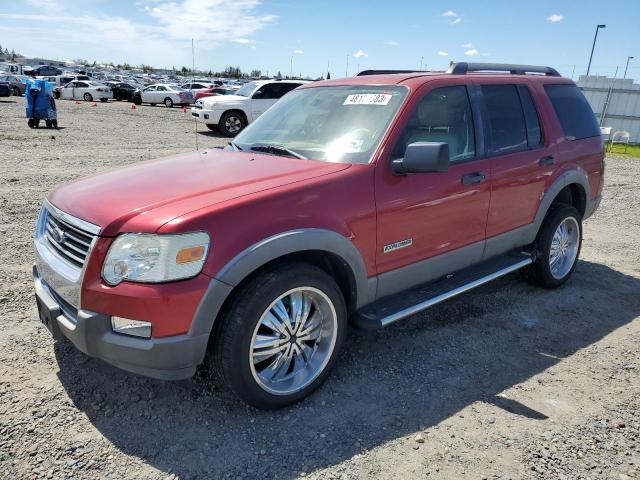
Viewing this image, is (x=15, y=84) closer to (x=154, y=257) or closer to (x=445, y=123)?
(x=445, y=123)

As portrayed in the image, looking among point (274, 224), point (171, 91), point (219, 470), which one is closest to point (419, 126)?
point (274, 224)

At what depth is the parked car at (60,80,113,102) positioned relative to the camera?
1342 inches

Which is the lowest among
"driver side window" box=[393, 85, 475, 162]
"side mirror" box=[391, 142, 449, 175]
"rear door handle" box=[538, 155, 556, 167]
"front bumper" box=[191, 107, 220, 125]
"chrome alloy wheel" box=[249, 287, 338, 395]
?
"chrome alloy wheel" box=[249, 287, 338, 395]

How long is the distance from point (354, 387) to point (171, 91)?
32587 mm

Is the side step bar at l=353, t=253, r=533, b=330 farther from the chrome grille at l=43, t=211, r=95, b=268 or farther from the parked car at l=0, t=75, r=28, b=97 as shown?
the parked car at l=0, t=75, r=28, b=97

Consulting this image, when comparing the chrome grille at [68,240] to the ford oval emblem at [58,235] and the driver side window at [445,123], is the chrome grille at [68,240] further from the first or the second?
the driver side window at [445,123]

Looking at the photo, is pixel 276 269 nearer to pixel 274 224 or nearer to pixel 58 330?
pixel 274 224

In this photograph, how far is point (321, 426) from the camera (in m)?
2.93

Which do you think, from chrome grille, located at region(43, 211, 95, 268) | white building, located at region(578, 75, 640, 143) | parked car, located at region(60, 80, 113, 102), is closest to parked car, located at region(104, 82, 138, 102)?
parked car, located at region(60, 80, 113, 102)

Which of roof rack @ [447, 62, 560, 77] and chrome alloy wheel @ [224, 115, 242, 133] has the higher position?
roof rack @ [447, 62, 560, 77]

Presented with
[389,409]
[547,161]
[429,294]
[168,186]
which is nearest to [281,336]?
[389,409]

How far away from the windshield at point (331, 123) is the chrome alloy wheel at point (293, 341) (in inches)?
37.7

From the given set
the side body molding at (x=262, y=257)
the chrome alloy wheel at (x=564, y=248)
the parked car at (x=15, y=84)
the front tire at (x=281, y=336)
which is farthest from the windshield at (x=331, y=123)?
the parked car at (x=15, y=84)

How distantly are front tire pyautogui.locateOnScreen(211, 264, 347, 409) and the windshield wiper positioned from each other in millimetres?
916
